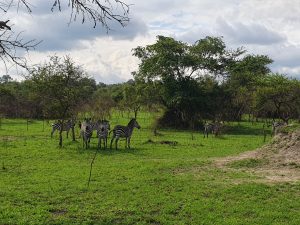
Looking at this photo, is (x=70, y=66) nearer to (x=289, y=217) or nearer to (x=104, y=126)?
(x=104, y=126)

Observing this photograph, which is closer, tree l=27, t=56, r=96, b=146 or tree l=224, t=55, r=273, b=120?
tree l=27, t=56, r=96, b=146

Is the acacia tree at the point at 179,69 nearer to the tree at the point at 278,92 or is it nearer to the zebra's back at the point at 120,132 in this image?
the tree at the point at 278,92

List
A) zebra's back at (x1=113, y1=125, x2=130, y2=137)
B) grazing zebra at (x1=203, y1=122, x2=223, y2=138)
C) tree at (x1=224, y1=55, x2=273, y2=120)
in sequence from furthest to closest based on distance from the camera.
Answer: tree at (x1=224, y1=55, x2=273, y2=120) < grazing zebra at (x1=203, y1=122, x2=223, y2=138) < zebra's back at (x1=113, y1=125, x2=130, y2=137)

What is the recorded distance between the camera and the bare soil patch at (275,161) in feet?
56.2

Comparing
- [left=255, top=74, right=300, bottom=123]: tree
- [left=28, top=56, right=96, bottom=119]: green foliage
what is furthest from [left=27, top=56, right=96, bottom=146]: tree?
[left=255, top=74, right=300, bottom=123]: tree

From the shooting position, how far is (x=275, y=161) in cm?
1942

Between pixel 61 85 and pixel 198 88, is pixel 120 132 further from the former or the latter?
pixel 198 88

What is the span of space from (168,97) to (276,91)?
41.9 ft

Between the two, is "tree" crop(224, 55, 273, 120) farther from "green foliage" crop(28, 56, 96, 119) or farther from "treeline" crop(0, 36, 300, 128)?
"green foliage" crop(28, 56, 96, 119)

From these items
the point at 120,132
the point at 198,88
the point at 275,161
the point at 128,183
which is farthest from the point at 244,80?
the point at 128,183

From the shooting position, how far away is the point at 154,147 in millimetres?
28094

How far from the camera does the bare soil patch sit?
17133mm

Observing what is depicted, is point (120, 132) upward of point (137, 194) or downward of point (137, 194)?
upward

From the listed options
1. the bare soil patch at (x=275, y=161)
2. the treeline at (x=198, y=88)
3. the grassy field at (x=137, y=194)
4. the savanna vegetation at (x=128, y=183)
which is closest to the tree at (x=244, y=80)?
the treeline at (x=198, y=88)
